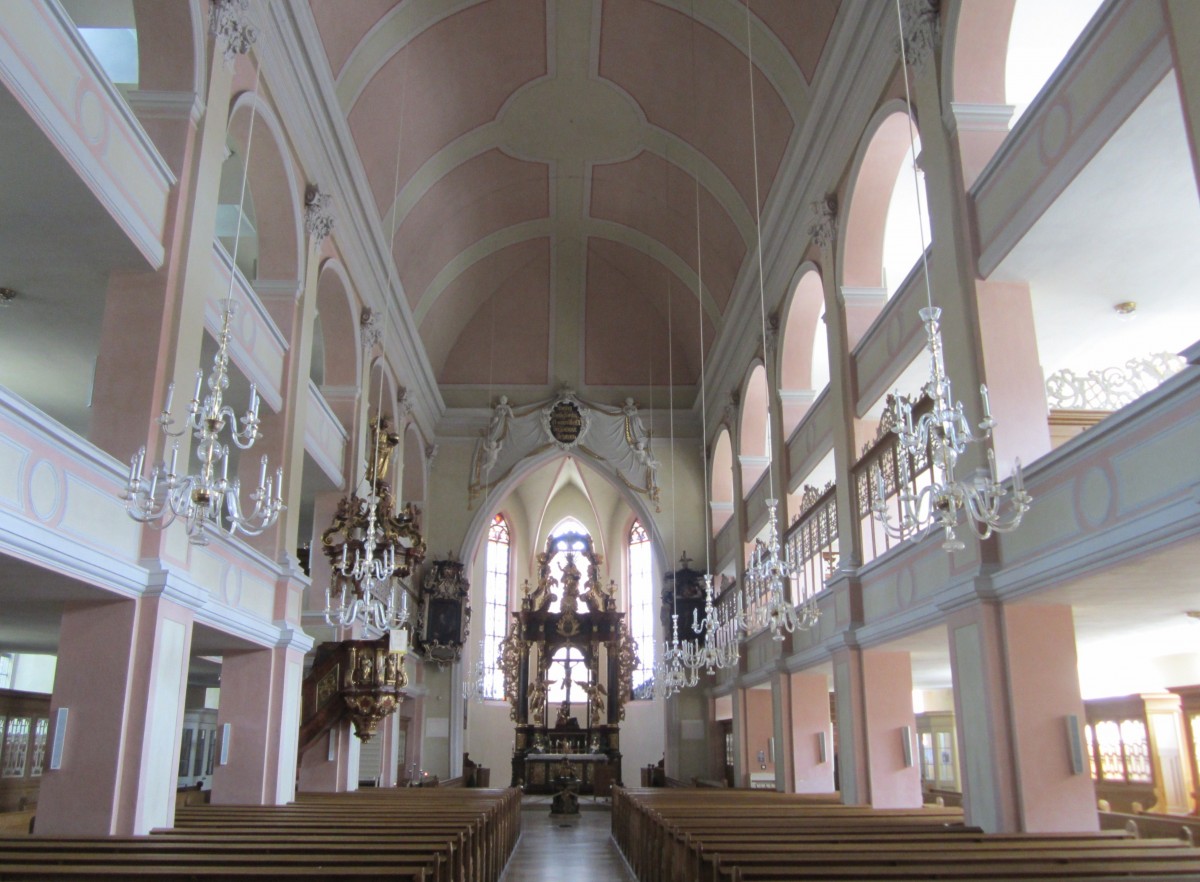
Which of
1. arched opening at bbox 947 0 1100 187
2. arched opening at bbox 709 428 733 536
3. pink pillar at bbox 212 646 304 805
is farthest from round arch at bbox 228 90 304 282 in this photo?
arched opening at bbox 709 428 733 536

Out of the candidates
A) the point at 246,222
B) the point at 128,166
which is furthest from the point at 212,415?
the point at 246,222

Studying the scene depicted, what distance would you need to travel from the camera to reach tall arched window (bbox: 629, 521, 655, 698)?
2738 centimetres

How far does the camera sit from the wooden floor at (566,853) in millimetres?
9875

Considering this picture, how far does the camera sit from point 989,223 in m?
7.93

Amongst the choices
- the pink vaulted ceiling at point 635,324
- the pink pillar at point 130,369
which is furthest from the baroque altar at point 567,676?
the pink pillar at point 130,369

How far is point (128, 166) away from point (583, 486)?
21509 mm

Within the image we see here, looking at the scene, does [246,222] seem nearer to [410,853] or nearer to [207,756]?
[207,756]

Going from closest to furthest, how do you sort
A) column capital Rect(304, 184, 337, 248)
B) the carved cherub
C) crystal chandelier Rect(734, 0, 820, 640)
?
crystal chandelier Rect(734, 0, 820, 640)
column capital Rect(304, 184, 337, 248)
the carved cherub

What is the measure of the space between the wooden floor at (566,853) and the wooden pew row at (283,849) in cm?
154

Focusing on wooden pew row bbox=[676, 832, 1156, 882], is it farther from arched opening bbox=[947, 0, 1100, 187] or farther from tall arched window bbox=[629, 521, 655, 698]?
tall arched window bbox=[629, 521, 655, 698]

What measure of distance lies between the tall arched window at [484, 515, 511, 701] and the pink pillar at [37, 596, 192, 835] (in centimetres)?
1970

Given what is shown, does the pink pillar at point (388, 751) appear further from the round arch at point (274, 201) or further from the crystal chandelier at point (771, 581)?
the round arch at point (274, 201)

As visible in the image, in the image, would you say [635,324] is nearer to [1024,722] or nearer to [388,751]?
[388,751]

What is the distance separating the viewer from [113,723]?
7043 mm
